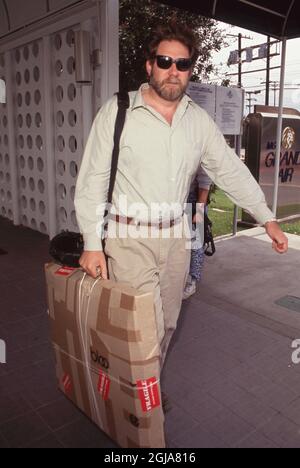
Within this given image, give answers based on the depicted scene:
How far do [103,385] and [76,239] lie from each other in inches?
32.3

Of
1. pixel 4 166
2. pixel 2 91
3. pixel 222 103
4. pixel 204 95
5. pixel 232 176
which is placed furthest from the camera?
pixel 4 166

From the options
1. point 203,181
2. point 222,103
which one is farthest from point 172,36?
point 222,103

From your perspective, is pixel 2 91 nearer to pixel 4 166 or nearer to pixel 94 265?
pixel 4 166

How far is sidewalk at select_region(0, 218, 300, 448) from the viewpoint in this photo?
2.37m

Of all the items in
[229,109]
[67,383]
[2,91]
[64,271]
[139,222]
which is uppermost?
[2,91]

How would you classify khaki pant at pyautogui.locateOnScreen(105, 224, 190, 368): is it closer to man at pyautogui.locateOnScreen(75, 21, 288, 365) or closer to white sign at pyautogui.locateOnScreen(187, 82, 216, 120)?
man at pyautogui.locateOnScreen(75, 21, 288, 365)

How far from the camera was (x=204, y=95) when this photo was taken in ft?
17.4

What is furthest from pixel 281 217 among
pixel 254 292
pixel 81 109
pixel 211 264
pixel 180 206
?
pixel 180 206

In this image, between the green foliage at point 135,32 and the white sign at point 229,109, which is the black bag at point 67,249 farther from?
the green foliage at point 135,32

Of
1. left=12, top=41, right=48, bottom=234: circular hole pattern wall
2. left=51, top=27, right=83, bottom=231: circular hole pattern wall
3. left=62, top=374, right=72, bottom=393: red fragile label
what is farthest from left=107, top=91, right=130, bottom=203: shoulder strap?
left=12, top=41, right=48, bottom=234: circular hole pattern wall

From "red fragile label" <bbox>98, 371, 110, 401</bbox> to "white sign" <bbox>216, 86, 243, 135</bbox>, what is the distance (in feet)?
14.4

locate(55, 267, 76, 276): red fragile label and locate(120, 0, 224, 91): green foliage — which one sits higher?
locate(120, 0, 224, 91): green foliage

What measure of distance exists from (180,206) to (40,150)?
476cm

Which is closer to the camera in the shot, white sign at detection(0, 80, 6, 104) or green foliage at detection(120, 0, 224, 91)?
white sign at detection(0, 80, 6, 104)
